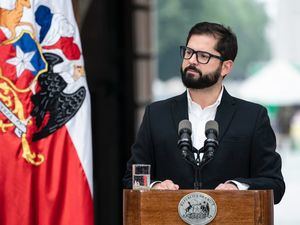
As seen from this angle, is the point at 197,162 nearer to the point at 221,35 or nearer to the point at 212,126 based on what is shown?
the point at 212,126

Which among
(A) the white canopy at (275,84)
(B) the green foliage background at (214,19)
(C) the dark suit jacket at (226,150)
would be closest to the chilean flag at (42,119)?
(C) the dark suit jacket at (226,150)

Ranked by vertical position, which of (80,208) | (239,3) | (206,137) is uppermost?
(239,3)

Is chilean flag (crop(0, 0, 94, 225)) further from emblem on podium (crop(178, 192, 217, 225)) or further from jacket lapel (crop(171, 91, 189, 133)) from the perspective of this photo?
emblem on podium (crop(178, 192, 217, 225))

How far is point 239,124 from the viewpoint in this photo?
3.26 meters

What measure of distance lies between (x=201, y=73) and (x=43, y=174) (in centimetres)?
97

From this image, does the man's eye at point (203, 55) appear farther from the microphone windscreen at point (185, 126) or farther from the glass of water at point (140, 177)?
the glass of water at point (140, 177)

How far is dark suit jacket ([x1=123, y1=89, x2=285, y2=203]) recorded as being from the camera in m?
3.21

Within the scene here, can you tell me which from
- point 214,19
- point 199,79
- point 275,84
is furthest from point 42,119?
point 214,19

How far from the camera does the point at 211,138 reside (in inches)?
120

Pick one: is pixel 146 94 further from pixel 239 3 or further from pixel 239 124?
pixel 239 3

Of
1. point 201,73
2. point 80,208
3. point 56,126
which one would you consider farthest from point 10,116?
point 201,73

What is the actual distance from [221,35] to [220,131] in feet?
1.15

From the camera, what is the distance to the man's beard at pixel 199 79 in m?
3.18

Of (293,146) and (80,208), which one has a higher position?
(293,146)
